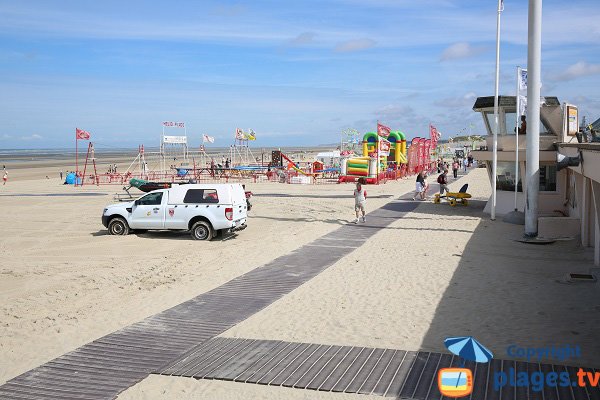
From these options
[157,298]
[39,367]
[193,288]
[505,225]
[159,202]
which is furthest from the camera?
[505,225]

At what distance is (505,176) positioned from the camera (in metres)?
22.4

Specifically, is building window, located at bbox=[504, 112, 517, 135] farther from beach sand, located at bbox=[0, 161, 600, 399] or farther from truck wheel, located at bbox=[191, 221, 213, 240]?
truck wheel, located at bbox=[191, 221, 213, 240]

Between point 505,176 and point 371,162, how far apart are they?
19.5m

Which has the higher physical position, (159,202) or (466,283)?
(159,202)

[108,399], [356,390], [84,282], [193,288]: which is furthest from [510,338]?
[84,282]

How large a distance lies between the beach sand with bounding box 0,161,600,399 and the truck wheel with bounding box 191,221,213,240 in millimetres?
380

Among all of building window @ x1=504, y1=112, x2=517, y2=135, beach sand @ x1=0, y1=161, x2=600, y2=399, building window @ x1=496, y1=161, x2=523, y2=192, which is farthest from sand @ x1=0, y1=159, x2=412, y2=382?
building window @ x1=504, y1=112, x2=517, y2=135

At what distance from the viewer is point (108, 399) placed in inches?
260

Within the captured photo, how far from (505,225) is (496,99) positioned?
4952mm

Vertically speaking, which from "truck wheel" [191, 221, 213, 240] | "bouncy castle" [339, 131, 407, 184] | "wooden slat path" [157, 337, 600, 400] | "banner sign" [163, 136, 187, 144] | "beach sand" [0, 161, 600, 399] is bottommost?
"wooden slat path" [157, 337, 600, 400]

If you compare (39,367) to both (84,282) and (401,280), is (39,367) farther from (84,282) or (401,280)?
(401,280)

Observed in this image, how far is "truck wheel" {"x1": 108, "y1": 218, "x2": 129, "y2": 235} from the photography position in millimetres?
18672

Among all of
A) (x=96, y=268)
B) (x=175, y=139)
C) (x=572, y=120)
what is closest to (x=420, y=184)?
(x=572, y=120)

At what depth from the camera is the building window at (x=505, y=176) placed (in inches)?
869
